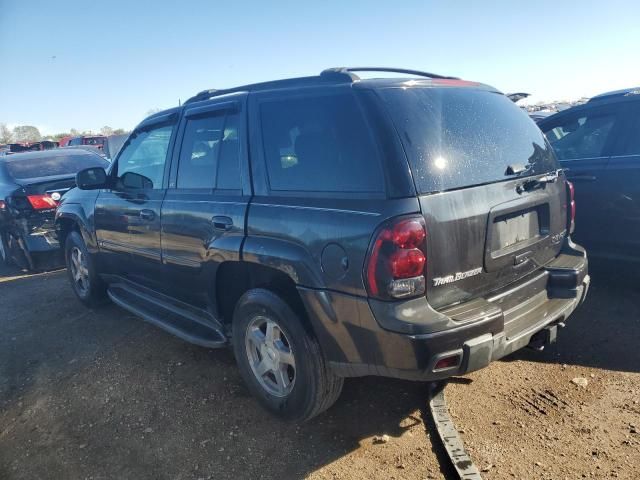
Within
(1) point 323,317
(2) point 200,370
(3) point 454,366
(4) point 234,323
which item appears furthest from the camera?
(2) point 200,370

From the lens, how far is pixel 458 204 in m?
2.36

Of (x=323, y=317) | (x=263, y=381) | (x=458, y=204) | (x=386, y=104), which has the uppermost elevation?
(x=386, y=104)

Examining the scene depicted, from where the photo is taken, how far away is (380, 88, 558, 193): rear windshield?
235cm

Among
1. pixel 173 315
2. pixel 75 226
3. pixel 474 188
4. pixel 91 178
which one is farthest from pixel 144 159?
pixel 474 188

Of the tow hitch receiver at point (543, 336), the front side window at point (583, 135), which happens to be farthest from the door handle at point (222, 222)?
the front side window at point (583, 135)

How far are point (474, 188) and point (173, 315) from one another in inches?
99.2

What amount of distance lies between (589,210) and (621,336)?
1253 millimetres

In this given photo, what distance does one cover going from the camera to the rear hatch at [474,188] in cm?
232

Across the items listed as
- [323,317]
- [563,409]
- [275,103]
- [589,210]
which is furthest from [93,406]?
[589,210]

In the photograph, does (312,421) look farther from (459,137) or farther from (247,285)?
(459,137)

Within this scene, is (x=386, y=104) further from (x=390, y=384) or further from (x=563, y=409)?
(x=563, y=409)

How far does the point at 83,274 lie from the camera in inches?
206

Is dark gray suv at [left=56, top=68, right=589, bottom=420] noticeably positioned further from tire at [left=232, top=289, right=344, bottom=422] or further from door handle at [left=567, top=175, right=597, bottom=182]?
door handle at [left=567, top=175, right=597, bottom=182]

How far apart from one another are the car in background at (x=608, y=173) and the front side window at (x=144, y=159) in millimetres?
3758
